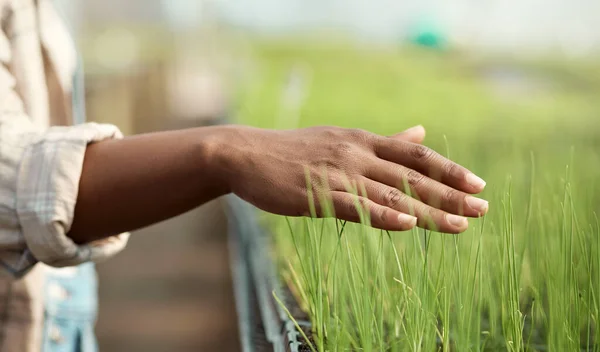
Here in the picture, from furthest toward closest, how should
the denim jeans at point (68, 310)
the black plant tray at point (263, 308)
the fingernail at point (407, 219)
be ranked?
1. the denim jeans at point (68, 310)
2. the black plant tray at point (263, 308)
3. the fingernail at point (407, 219)

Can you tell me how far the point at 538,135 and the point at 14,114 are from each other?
314cm

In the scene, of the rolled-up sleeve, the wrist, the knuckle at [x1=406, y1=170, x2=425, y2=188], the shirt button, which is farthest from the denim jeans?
the knuckle at [x1=406, y1=170, x2=425, y2=188]

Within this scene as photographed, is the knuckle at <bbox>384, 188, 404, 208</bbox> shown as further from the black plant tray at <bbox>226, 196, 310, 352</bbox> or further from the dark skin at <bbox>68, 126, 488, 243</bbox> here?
the black plant tray at <bbox>226, 196, 310, 352</bbox>

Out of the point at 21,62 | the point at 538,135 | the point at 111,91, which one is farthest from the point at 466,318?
the point at 111,91

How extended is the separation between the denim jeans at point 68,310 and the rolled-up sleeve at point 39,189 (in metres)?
0.37

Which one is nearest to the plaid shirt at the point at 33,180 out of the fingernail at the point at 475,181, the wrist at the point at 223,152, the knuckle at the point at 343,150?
the wrist at the point at 223,152

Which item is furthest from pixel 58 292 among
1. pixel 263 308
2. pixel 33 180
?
pixel 33 180

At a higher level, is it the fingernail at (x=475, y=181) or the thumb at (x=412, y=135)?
the thumb at (x=412, y=135)

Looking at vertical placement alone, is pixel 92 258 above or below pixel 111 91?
below

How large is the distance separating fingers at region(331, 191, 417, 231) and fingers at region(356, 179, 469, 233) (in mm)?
13

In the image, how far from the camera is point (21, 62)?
1017 mm

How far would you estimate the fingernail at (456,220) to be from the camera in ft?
2.34

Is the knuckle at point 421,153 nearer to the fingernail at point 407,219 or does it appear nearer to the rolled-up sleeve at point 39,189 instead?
the fingernail at point 407,219

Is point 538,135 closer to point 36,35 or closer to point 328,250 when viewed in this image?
point 328,250
